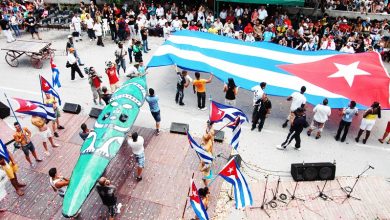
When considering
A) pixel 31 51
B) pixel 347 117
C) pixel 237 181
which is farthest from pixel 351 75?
pixel 31 51

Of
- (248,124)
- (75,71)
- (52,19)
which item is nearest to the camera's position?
(248,124)

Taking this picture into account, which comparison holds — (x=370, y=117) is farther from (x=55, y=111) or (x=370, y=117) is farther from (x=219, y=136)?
(x=55, y=111)

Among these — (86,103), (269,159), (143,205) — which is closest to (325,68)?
(269,159)

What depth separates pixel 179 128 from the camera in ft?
35.1

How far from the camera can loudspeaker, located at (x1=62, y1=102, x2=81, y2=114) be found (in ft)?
38.3

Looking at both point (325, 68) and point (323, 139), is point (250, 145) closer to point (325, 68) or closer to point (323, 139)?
point (323, 139)

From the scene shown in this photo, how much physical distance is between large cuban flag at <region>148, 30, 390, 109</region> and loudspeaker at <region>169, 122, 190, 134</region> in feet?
7.28

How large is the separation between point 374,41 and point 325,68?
6.33m

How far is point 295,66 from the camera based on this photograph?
38.8ft

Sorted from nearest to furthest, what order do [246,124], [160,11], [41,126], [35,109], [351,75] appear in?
[35,109] → [41,126] → [351,75] → [246,124] → [160,11]

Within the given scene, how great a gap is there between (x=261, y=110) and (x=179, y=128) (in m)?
2.62

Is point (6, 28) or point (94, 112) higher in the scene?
point (6, 28)

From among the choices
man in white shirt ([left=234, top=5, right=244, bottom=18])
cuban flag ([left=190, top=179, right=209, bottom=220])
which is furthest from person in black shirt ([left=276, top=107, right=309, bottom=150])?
man in white shirt ([left=234, top=5, right=244, bottom=18])

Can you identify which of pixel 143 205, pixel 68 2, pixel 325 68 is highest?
pixel 68 2
